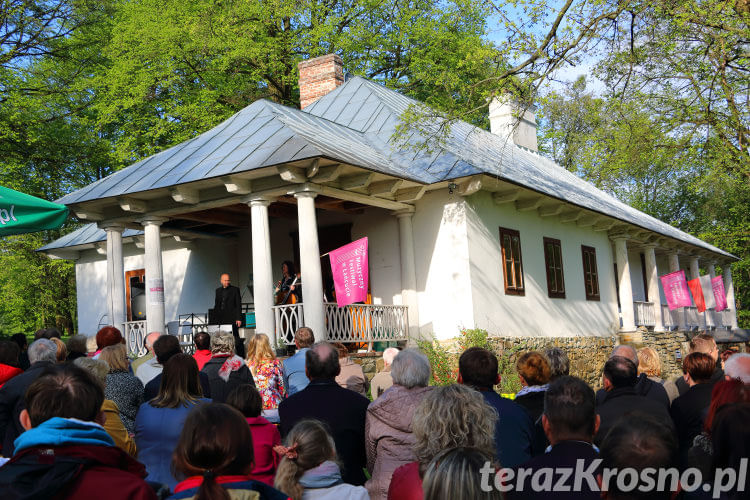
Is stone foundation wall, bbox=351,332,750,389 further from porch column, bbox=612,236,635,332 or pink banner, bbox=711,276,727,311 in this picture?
pink banner, bbox=711,276,727,311

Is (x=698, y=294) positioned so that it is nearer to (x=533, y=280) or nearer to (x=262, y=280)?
(x=533, y=280)

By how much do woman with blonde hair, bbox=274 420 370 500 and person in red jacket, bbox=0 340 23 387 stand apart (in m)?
3.45

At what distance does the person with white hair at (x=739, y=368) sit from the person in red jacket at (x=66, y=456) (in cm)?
382

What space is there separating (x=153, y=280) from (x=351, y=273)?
372 centimetres

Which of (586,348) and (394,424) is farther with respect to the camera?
(586,348)

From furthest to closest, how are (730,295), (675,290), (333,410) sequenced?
(730,295) < (675,290) < (333,410)

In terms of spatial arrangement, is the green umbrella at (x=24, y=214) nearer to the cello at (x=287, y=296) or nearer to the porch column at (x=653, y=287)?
the cello at (x=287, y=296)

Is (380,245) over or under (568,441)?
over

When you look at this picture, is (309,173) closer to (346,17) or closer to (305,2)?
(305,2)

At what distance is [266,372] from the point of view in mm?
7660

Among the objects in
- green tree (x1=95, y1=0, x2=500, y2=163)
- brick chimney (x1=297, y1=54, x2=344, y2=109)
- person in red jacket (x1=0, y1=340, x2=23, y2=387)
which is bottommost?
person in red jacket (x1=0, y1=340, x2=23, y2=387)

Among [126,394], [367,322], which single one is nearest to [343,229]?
[367,322]

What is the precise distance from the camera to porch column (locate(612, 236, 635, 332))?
890 inches

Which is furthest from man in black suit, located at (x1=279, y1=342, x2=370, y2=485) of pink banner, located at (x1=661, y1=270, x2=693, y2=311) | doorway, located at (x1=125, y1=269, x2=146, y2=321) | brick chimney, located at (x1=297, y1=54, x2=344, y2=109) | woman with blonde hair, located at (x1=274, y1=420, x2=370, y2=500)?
pink banner, located at (x1=661, y1=270, x2=693, y2=311)
